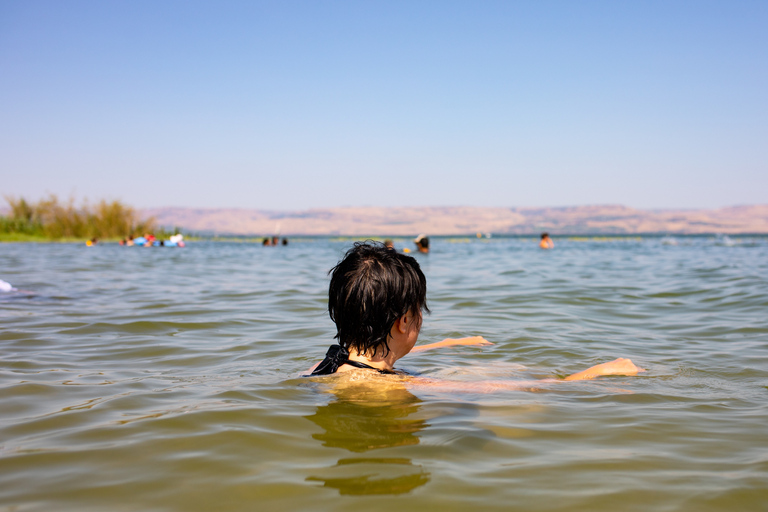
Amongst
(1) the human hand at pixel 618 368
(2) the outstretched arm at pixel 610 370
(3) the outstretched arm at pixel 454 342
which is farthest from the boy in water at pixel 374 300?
(3) the outstretched arm at pixel 454 342

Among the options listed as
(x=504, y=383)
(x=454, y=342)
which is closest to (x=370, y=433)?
(x=504, y=383)

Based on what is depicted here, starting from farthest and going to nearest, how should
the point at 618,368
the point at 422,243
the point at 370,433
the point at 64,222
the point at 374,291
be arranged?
the point at 64,222 < the point at 422,243 < the point at 618,368 < the point at 374,291 < the point at 370,433

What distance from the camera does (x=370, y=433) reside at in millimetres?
2889

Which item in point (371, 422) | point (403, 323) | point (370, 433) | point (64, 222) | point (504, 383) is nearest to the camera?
point (370, 433)

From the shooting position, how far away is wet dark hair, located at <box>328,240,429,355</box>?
3.47 meters

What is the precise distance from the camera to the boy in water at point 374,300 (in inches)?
137

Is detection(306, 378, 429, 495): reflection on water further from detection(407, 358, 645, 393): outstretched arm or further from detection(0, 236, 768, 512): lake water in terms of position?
detection(407, 358, 645, 393): outstretched arm

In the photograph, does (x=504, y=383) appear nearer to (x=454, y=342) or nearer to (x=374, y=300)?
(x=374, y=300)

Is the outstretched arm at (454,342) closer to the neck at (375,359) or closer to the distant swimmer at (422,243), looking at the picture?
the neck at (375,359)

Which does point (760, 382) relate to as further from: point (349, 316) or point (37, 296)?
point (37, 296)

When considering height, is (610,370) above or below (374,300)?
below

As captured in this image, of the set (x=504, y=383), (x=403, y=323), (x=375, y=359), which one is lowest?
(x=504, y=383)

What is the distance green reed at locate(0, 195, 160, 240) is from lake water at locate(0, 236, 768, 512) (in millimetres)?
40076

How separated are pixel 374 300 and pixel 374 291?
6 cm
